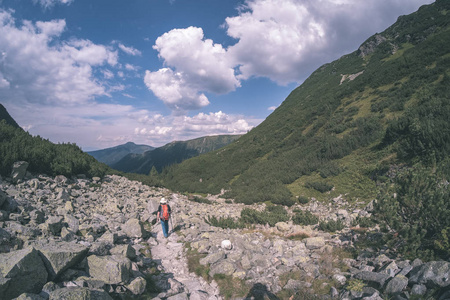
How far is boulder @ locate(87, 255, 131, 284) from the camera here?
5.23 m

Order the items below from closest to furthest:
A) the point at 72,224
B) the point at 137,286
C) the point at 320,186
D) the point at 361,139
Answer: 1. the point at 137,286
2. the point at 72,224
3. the point at 320,186
4. the point at 361,139

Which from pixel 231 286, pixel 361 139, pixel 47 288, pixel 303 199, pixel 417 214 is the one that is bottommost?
pixel 231 286

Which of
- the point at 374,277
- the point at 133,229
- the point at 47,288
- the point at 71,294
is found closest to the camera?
the point at 71,294

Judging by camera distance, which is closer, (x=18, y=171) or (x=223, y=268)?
(x=223, y=268)

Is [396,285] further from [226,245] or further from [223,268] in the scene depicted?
[226,245]

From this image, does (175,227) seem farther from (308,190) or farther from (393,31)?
(393,31)

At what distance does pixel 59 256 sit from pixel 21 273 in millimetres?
842

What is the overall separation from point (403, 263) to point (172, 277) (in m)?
6.88

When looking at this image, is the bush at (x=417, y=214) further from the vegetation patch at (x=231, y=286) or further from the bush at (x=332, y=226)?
the vegetation patch at (x=231, y=286)

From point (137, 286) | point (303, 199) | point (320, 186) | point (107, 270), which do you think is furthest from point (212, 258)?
point (320, 186)

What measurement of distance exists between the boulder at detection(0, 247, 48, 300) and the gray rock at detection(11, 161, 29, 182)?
10.7 m

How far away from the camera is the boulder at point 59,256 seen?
4.57 metres

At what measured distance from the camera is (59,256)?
15.6 feet

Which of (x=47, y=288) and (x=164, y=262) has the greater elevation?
(x=47, y=288)
